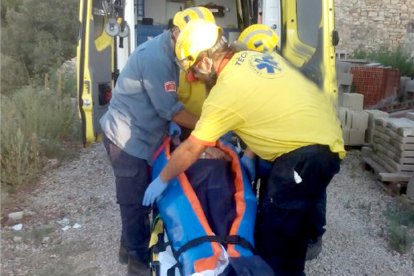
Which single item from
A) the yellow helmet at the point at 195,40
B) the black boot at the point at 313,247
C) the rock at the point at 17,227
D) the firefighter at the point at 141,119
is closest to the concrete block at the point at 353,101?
the black boot at the point at 313,247

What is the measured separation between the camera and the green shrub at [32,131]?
5.50 m

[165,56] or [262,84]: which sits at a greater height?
[165,56]

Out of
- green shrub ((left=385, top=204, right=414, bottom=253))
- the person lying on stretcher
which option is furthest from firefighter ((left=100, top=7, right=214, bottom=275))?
green shrub ((left=385, top=204, right=414, bottom=253))

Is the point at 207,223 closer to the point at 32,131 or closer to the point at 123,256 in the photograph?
the point at 123,256

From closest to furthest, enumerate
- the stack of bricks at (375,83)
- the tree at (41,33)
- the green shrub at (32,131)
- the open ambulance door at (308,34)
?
1. the open ambulance door at (308,34)
2. the green shrub at (32,131)
3. the stack of bricks at (375,83)
4. the tree at (41,33)

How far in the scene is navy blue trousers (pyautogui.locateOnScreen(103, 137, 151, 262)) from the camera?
3.28m

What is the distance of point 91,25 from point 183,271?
2971 millimetres

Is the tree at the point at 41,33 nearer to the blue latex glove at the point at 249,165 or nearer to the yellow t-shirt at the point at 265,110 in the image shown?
the blue latex glove at the point at 249,165

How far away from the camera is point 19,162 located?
17.9ft

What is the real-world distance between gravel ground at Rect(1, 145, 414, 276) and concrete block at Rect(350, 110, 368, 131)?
77 cm

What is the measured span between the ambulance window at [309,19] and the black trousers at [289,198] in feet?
4.50

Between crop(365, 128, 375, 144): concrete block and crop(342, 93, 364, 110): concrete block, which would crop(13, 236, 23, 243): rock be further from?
crop(342, 93, 364, 110): concrete block

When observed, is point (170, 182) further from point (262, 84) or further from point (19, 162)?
point (19, 162)

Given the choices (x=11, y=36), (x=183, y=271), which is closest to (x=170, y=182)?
(x=183, y=271)
